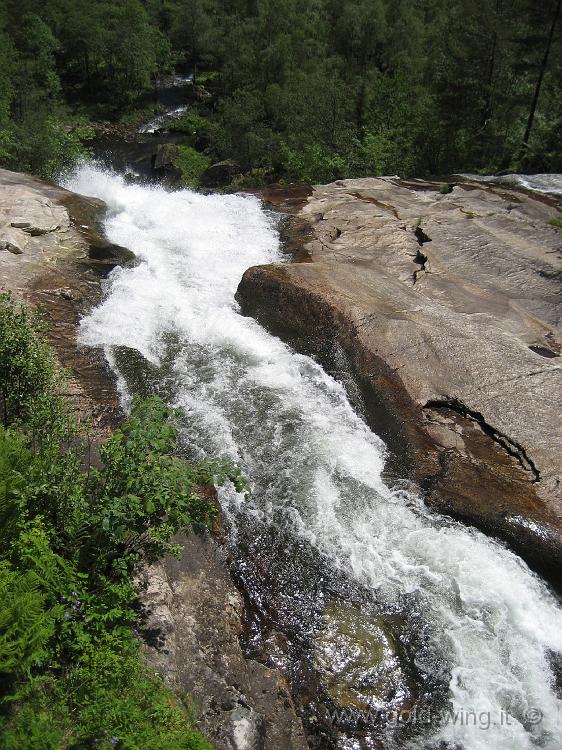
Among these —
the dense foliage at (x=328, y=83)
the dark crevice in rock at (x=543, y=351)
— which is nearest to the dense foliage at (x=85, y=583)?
the dark crevice in rock at (x=543, y=351)

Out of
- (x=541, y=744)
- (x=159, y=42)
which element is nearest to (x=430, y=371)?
(x=541, y=744)

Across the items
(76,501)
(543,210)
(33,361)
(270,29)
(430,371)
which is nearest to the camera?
(76,501)

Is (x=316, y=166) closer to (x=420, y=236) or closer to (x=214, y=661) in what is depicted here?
(x=420, y=236)

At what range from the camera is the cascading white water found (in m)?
5.81

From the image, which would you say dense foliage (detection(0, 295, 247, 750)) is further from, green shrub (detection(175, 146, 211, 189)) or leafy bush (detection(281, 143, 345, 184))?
green shrub (detection(175, 146, 211, 189))

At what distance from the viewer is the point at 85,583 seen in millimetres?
4988

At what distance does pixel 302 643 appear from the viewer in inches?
241

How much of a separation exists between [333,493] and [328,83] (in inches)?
1012

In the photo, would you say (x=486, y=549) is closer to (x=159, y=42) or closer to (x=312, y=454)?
(x=312, y=454)

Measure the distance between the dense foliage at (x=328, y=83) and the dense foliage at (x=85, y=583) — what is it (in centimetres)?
1731

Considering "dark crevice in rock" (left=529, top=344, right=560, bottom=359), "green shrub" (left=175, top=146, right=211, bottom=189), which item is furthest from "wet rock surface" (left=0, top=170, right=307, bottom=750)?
"green shrub" (left=175, top=146, right=211, bottom=189)

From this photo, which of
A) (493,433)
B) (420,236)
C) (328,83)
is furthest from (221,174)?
(493,433)

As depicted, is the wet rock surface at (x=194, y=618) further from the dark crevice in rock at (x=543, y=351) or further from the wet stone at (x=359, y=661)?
the dark crevice in rock at (x=543, y=351)

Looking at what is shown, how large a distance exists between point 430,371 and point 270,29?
4200 centimetres
